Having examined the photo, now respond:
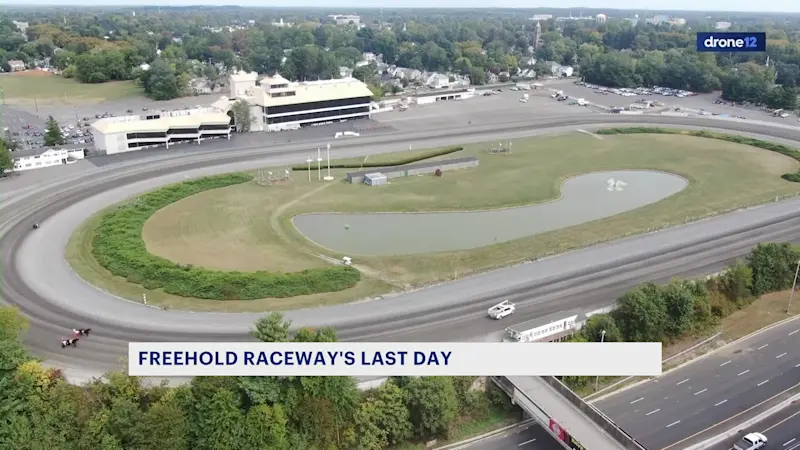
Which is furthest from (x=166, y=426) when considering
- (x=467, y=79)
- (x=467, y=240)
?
(x=467, y=79)

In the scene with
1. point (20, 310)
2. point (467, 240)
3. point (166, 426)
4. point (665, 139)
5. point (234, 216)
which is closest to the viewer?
point (166, 426)

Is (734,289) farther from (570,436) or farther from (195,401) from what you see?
(195,401)

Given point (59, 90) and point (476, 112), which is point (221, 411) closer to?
point (476, 112)

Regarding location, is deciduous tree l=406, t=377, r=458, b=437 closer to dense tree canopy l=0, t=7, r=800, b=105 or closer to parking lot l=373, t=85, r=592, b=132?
parking lot l=373, t=85, r=592, b=132

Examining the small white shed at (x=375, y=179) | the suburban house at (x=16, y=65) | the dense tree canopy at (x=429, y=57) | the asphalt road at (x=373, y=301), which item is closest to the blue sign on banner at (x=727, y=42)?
the asphalt road at (x=373, y=301)

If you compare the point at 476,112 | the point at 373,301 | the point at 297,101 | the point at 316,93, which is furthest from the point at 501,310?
the point at 476,112

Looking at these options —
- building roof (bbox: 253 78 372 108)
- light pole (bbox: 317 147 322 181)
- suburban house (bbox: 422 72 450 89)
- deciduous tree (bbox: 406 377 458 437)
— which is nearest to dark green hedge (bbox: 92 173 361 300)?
deciduous tree (bbox: 406 377 458 437)
